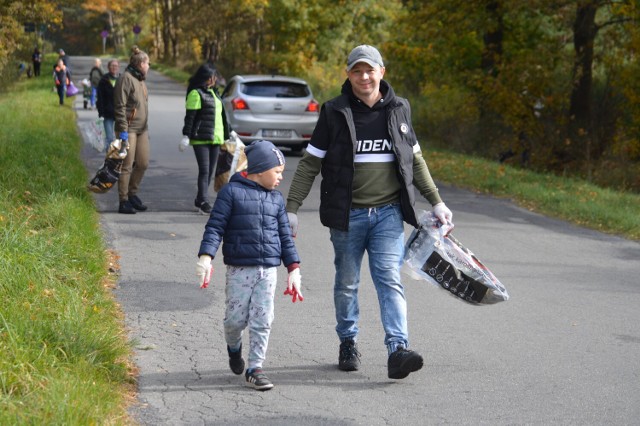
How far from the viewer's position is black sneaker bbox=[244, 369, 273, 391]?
574cm

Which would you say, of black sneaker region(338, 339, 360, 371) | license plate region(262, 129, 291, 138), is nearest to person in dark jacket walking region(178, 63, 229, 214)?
black sneaker region(338, 339, 360, 371)

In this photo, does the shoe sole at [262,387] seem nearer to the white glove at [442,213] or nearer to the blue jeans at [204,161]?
the white glove at [442,213]

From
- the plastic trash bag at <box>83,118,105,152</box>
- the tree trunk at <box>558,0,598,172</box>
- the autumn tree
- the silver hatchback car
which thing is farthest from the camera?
the tree trunk at <box>558,0,598,172</box>

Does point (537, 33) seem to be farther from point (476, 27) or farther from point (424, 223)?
point (424, 223)

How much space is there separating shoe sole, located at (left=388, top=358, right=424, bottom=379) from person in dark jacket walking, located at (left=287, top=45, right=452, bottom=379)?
0.03 metres

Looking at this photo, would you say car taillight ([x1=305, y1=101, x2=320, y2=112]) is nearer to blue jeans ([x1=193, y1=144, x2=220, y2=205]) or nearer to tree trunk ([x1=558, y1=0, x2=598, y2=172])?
tree trunk ([x1=558, y1=0, x2=598, y2=172])

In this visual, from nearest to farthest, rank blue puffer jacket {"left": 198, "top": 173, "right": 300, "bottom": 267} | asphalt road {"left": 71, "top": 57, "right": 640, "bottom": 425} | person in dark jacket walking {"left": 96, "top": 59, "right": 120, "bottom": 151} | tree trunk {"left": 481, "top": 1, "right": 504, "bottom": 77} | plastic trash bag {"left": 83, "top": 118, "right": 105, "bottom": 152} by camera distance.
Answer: asphalt road {"left": 71, "top": 57, "right": 640, "bottom": 425} < blue puffer jacket {"left": 198, "top": 173, "right": 300, "bottom": 267} < plastic trash bag {"left": 83, "top": 118, "right": 105, "bottom": 152} < person in dark jacket walking {"left": 96, "top": 59, "right": 120, "bottom": 151} < tree trunk {"left": 481, "top": 1, "right": 504, "bottom": 77}

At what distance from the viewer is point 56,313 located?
21.0 ft

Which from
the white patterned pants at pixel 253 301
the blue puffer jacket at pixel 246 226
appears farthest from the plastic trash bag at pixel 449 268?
the white patterned pants at pixel 253 301

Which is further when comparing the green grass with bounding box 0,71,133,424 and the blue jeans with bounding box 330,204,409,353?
the blue jeans with bounding box 330,204,409,353

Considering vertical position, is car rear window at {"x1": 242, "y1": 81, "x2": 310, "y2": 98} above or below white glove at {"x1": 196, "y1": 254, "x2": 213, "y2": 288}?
below

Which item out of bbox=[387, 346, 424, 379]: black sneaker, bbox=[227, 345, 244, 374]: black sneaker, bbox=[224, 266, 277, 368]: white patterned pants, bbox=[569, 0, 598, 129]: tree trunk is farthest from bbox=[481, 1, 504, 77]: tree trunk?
bbox=[224, 266, 277, 368]: white patterned pants

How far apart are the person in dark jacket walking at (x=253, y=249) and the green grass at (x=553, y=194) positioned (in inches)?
313

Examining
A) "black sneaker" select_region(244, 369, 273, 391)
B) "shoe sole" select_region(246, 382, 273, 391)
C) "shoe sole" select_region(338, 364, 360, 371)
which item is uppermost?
"black sneaker" select_region(244, 369, 273, 391)
